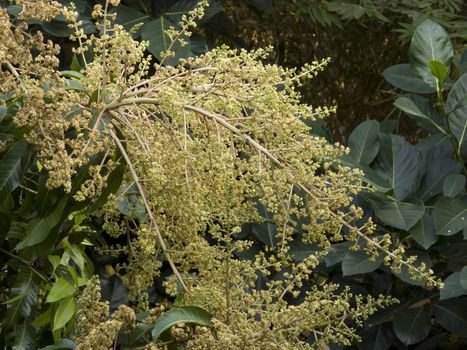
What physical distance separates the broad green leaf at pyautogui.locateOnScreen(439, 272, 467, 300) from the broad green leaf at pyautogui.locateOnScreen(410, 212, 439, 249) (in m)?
0.10

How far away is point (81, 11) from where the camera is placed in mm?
3205

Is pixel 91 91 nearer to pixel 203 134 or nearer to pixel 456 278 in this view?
pixel 203 134

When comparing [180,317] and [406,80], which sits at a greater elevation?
[180,317]

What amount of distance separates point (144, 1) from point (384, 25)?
174 cm

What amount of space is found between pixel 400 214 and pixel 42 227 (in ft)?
3.87

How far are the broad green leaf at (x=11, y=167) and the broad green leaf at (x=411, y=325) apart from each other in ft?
4.65

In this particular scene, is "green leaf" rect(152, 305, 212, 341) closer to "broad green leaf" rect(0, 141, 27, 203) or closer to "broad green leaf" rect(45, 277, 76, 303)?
"broad green leaf" rect(45, 277, 76, 303)

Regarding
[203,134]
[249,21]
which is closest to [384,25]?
[249,21]

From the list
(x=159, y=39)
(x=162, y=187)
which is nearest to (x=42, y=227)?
(x=162, y=187)

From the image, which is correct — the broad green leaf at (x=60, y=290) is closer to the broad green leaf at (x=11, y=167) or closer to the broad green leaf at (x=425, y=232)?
the broad green leaf at (x=11, y=167)

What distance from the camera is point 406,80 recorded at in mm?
3025

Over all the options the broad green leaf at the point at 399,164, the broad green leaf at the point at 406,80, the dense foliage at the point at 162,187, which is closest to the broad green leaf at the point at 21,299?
the dense foliage at the point at 162,187

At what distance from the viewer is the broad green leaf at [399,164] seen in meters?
2.79

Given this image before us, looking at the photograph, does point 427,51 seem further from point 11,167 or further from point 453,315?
point 11,167
